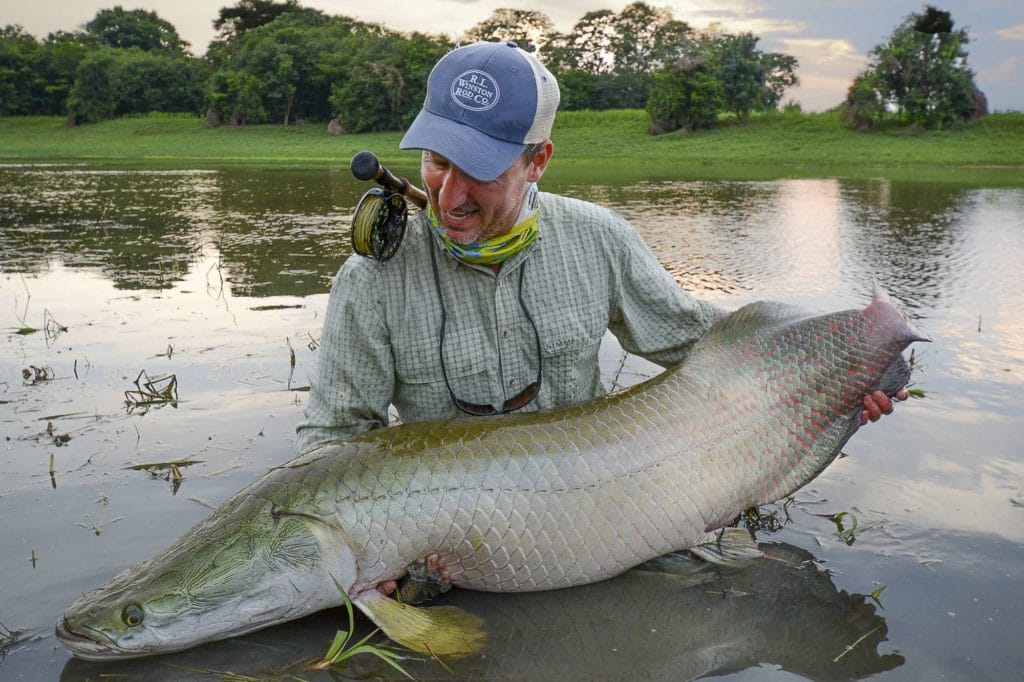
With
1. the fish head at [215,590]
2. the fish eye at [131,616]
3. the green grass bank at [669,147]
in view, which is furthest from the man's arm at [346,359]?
the green grass bank at [669,147]

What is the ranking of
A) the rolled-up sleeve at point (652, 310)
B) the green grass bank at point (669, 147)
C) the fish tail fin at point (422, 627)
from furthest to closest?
the green grass bank at point (669, 147)
the rolled-up sleeve at point (652, 310)
the fish tail fin at point (422, 627)

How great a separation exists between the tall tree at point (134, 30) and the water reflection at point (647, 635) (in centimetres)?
9741

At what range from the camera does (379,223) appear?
3211 millimetres

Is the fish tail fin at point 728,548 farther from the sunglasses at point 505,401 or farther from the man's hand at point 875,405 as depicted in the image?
the sunglasses at point 505,401

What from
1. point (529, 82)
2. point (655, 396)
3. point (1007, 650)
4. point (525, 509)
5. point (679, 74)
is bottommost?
point (1007, 650)

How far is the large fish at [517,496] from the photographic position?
2787mm

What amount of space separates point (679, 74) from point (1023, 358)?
32445 mm

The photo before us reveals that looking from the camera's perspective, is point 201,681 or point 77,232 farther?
point 77,232

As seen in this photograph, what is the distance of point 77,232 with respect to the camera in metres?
11.5

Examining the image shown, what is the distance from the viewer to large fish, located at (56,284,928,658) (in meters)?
2.79

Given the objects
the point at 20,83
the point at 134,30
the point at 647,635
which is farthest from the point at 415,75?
the point at 134,30

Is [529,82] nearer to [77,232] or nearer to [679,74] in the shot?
[77,232]

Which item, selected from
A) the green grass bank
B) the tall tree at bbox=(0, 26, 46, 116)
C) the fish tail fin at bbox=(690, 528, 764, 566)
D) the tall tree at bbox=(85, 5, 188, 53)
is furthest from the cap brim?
the tall tree at bbox=(85, 5, 188, 53)

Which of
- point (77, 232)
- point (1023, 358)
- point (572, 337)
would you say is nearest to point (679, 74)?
point (77, 232)
